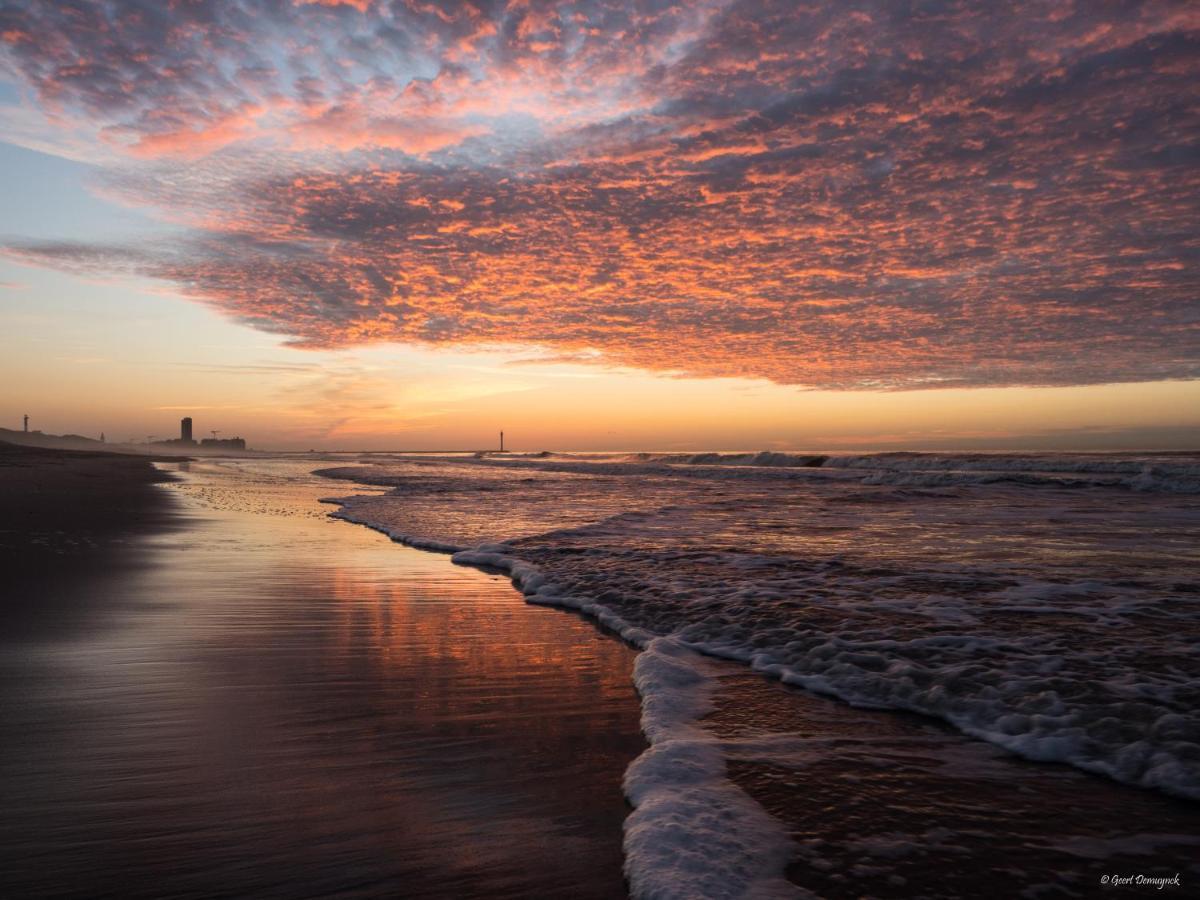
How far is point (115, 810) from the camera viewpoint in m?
2.65

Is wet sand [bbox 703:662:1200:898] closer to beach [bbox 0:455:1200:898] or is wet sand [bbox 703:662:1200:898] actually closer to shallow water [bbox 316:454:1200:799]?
beach [bbox 0:455:1200:898]

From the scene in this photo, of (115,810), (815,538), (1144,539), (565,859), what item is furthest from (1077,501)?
(115,810)

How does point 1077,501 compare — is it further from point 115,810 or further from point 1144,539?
point 115,810

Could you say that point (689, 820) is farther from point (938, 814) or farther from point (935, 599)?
point (935, 599)

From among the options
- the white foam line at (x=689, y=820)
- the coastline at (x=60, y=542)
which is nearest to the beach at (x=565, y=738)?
the white foam line at (x=689, y=820)

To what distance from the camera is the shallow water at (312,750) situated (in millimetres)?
2357

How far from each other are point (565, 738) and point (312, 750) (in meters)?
1.22

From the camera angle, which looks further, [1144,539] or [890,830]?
[1144,539]

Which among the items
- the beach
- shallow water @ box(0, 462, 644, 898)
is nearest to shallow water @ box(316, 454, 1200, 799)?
the beach

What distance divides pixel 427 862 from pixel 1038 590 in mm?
6375

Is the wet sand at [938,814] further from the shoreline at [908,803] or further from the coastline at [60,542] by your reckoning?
the coastline at [60,542]

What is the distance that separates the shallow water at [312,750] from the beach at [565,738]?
0.05 ft

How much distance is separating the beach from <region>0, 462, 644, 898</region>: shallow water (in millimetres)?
16

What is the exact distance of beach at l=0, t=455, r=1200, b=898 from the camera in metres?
2.45
